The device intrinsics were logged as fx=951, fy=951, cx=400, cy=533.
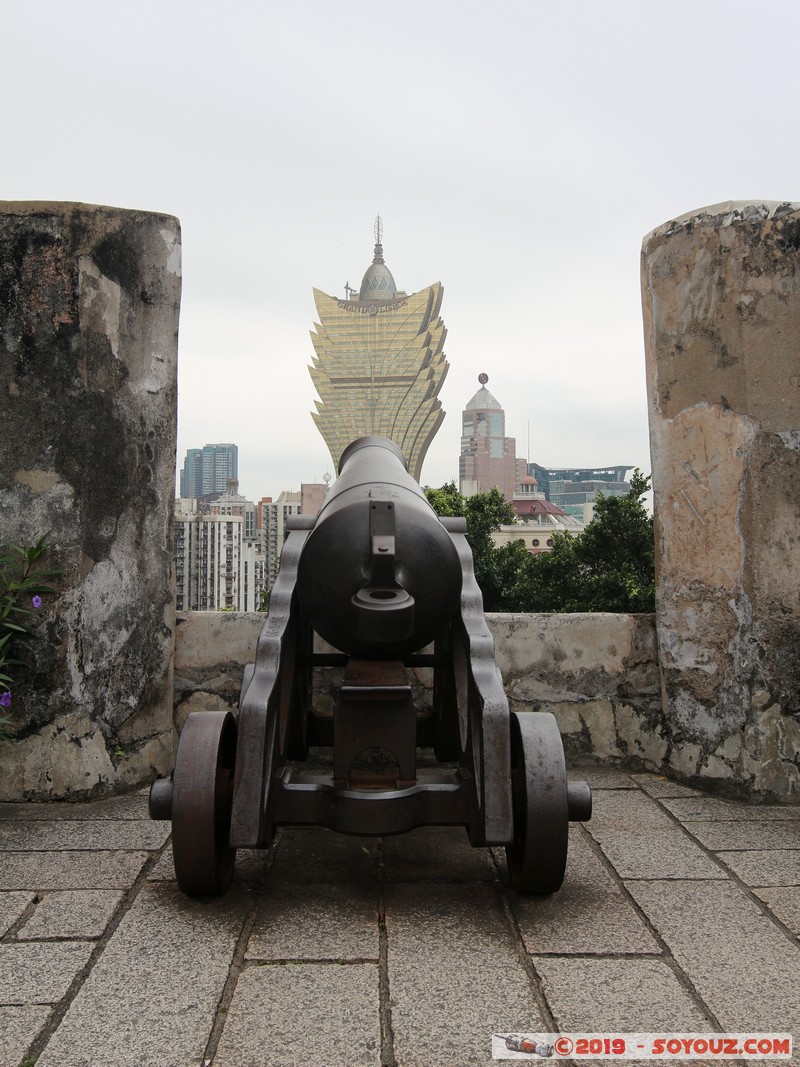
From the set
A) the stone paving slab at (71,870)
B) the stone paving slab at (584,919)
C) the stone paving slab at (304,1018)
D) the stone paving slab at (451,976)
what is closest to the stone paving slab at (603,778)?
the stone paving slab at (584,919)

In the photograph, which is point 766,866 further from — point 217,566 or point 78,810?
point 217,566

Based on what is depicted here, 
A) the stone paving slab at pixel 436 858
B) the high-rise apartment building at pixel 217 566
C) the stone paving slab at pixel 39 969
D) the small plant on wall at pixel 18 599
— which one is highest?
the small plant on wall at pixel 18 599

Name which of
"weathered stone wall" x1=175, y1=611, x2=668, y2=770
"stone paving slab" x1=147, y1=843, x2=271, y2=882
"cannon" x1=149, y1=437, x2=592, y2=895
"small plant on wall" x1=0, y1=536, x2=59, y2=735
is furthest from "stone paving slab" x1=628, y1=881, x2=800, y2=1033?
"small plant on wall" x1=0, y1=536, x2=59, y2=735

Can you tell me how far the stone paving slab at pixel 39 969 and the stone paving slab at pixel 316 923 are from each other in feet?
1.13

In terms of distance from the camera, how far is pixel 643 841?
2.70 meters

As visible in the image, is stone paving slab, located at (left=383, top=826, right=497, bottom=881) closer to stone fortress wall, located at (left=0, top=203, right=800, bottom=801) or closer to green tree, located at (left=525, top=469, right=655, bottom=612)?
stone fortress wall, located at (left=0, top=203, right=800, bottom=801)

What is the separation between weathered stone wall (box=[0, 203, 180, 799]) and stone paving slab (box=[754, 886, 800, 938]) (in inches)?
80.9

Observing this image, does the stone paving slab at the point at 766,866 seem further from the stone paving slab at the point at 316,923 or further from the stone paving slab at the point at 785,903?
the stone paving slab at the point at 316,923

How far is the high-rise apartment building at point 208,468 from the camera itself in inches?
6152

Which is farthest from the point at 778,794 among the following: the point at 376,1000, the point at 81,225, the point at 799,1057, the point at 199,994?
the point at 81,225

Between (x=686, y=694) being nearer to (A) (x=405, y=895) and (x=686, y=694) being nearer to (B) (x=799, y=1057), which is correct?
(A) (x=405, y=895)

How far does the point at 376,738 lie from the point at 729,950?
98 centimetres

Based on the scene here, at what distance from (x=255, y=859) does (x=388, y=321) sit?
66573 mm

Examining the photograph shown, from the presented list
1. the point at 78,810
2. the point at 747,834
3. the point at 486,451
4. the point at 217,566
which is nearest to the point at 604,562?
the point at 747,834
